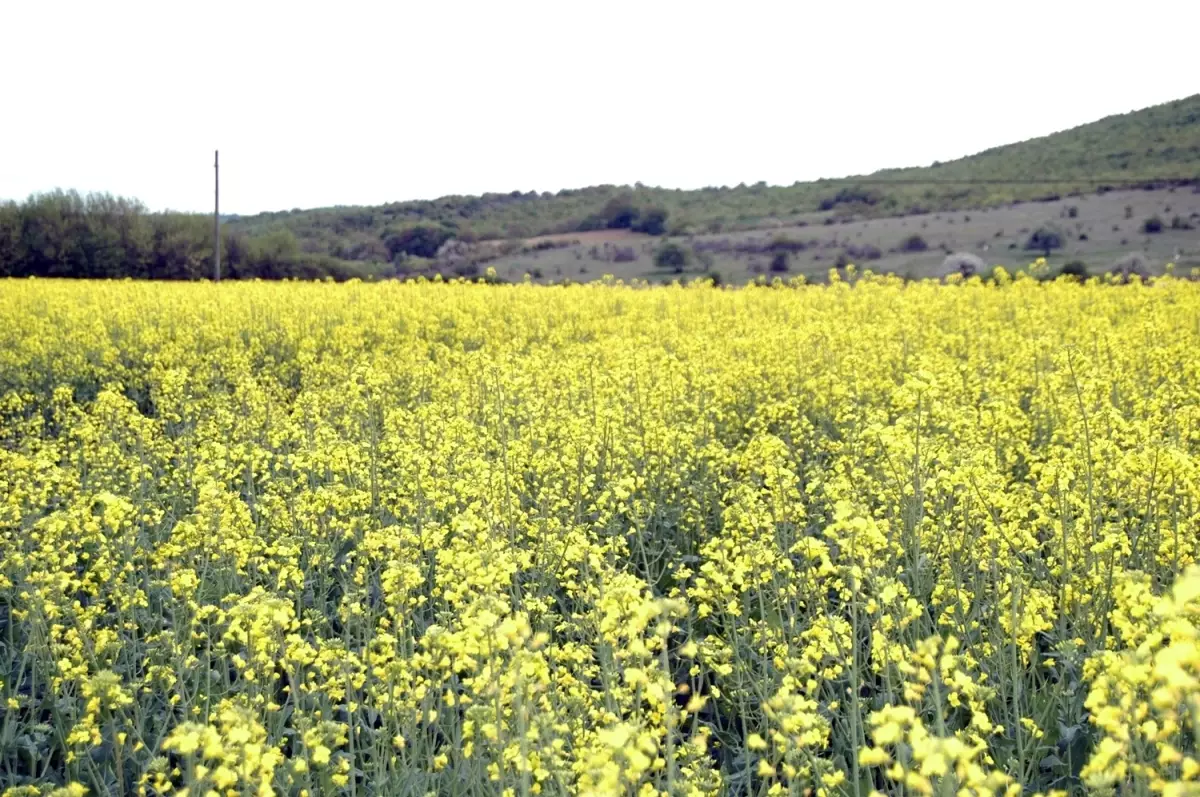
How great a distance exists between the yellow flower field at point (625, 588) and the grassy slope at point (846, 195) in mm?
35650

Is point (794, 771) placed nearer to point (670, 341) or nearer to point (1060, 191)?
point (670, 341)

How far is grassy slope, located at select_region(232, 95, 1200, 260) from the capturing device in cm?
4462

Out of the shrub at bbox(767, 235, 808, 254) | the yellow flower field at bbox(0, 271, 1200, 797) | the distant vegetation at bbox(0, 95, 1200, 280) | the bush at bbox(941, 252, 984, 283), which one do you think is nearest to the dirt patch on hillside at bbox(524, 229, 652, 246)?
the distant vegetation at bbox(0, 95, 1200, 280)

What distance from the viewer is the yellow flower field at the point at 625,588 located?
103 inches

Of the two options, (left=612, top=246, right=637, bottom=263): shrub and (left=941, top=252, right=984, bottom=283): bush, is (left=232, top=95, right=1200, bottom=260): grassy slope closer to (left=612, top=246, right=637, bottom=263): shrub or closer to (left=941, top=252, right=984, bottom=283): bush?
(left=612, top=246, right=637, bottom=263): shrub

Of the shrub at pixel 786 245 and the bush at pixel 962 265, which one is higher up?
the shrub at pixel 786 245

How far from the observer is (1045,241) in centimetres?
2992

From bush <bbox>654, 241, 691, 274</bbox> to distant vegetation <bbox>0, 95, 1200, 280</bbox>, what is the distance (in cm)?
229

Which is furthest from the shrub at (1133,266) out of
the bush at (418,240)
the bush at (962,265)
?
the bush at (418,240)

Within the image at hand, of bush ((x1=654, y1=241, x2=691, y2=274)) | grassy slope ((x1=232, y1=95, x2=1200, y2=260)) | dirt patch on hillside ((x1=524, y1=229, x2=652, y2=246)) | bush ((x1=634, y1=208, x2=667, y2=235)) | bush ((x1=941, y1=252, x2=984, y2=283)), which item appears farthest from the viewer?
grassy slope ((x1=232, y1=95, x2=1200, y2=260))

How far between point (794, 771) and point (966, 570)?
2.36 meters

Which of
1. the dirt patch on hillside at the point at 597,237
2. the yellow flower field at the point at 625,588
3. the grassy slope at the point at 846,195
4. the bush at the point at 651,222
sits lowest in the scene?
the yellow flower field at the point at 625,588

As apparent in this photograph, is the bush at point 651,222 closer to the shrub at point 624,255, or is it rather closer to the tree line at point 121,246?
the shrub at point 624,255

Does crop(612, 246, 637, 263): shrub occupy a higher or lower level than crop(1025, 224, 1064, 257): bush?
higher
